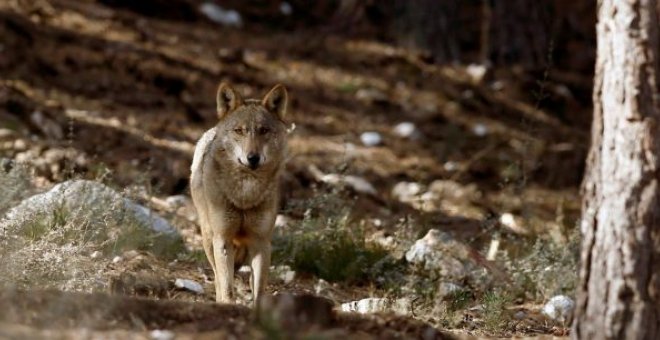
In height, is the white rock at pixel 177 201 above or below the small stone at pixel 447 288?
above

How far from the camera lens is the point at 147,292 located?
719 centimetres

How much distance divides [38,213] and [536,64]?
7552 mm

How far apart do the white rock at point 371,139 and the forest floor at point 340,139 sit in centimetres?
7

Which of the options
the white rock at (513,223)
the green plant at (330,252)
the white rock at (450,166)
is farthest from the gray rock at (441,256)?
the white rock at (450,166)

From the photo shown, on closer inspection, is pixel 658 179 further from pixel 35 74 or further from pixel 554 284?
pixel 35 74

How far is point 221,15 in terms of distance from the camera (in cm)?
1414

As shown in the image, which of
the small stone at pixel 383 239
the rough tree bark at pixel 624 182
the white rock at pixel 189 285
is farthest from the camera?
the small stone at pixel 383 239

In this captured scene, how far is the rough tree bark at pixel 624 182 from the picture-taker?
16.8ft

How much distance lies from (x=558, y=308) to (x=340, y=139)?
4666mm

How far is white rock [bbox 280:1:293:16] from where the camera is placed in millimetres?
14586

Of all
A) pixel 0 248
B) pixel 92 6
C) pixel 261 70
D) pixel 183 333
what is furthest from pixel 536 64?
pixel 183 333

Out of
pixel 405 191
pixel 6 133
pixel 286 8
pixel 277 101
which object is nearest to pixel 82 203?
pixel 277 101

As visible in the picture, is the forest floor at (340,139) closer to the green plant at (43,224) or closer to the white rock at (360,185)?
the white rock at (360,185)

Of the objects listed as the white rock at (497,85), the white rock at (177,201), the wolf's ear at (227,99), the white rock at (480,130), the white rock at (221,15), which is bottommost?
the white rock at (177,201)
